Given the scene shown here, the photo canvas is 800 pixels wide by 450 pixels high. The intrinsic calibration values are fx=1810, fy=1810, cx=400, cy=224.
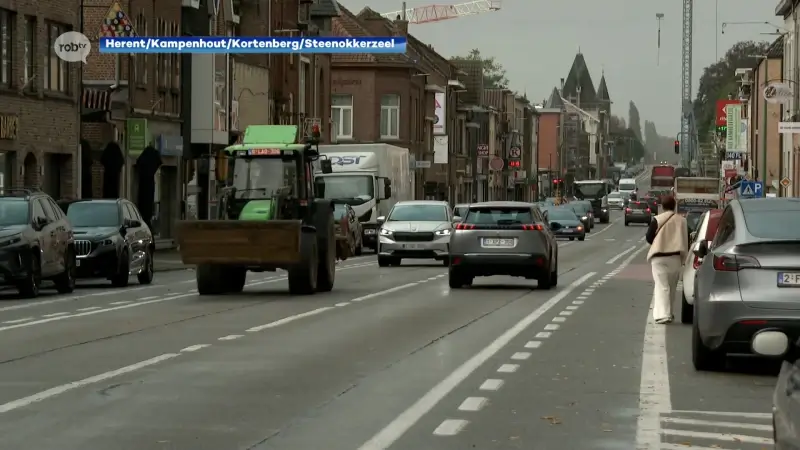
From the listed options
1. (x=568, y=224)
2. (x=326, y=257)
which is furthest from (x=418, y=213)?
(x=568, y=224)

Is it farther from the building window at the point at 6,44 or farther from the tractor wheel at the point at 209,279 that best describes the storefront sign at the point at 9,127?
the tractor wheel at the point at 209,279

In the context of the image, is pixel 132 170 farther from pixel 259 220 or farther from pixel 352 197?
pixel 259 220

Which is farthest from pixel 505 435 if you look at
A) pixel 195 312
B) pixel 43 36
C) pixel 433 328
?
pixel 43 36

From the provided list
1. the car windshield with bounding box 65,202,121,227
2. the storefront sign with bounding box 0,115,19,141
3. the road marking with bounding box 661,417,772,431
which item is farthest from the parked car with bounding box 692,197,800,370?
the storefront sign with bounding box 0,115,19,141

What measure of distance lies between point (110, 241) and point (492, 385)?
1924 cm

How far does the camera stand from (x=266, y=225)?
28.1 metres

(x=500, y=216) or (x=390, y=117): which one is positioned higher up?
(x=390, y=117)

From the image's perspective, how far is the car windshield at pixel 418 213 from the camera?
150 ft

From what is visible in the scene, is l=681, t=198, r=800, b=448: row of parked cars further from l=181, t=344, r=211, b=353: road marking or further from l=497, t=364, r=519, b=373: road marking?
l=181, t=344, r=211, b=353: road marking

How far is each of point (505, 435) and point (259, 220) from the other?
58.6 feet

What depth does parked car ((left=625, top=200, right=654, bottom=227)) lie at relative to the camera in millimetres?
113688

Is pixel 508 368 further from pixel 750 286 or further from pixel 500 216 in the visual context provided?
pixel 500 216

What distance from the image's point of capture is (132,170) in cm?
5506

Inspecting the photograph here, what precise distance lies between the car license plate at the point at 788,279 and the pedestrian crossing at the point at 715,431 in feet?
8.25
